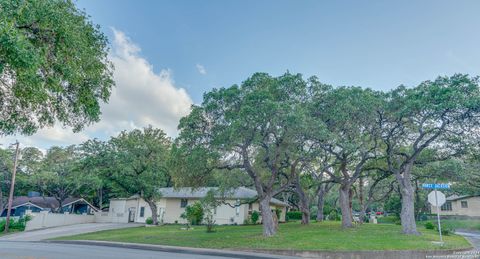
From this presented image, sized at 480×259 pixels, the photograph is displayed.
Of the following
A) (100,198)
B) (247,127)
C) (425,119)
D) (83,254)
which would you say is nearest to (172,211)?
(100,198)

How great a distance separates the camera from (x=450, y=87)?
15922 millimetres

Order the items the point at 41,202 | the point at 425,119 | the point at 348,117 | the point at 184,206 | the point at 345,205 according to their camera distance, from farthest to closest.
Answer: the point at 41,202 → the point at 184,206 → the point at 345,205 → the point at 348,117 → the point at 425,119

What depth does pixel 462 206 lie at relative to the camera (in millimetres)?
47844

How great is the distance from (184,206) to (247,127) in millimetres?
20935

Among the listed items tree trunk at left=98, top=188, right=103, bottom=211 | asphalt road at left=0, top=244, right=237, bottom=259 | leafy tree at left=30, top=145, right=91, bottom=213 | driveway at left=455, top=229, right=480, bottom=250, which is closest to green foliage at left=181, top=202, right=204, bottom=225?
asphalt road at left=0, top=244, right=237, bottom=259

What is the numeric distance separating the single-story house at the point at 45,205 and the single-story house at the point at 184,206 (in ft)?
27.1

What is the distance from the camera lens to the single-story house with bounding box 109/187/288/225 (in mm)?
30625

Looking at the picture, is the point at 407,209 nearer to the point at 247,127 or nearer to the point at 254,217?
the point at 247,127

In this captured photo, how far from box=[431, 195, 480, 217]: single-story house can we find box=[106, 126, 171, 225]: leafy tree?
136 ft

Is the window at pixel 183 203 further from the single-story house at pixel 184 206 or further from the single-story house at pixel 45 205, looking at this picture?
the single-story house at pixel 45 205

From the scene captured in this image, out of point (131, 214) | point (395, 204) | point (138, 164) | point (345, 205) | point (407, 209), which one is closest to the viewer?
point (407, 209)

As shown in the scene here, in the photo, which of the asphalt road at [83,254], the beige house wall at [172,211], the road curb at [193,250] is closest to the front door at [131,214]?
the beige house wall at [172,211]

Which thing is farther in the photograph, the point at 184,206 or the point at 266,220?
the point at 184,206

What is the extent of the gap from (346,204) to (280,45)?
12951mm
